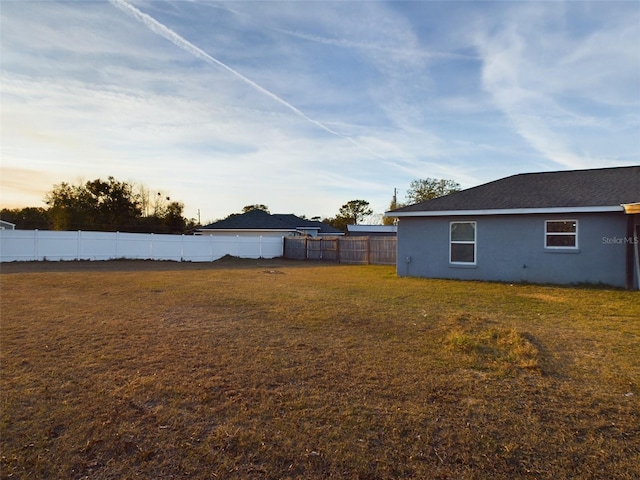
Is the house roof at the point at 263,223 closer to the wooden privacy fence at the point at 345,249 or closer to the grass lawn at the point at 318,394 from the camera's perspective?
the wooden privacy fence at the point at 345,249

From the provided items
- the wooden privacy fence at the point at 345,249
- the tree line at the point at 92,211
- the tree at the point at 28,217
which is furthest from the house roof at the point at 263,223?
the tree at the point at 28,217

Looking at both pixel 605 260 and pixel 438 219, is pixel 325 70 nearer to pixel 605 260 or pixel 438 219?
pixel 438 219

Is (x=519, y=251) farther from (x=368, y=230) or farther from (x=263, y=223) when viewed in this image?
(x=368, y=230)

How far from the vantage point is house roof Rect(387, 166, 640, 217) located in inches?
451

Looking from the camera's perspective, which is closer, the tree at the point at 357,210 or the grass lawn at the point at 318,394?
the grass lawn at the point at 318,394

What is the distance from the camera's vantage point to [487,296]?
9.60 metres

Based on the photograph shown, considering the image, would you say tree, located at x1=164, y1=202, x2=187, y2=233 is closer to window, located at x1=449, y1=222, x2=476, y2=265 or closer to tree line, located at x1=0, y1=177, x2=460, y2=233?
tree line, located at x1=0, y1=177, x2=460, y2=233

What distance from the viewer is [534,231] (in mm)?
12297

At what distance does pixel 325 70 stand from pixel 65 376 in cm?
1113

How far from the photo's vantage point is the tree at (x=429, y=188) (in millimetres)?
41625

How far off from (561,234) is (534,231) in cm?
75

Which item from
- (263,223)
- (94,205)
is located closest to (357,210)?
(263,223)

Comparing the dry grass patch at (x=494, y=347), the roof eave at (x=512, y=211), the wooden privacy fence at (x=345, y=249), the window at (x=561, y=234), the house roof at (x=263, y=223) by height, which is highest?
the house roof at (x=263, y=223)

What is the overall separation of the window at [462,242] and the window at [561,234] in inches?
87.1
